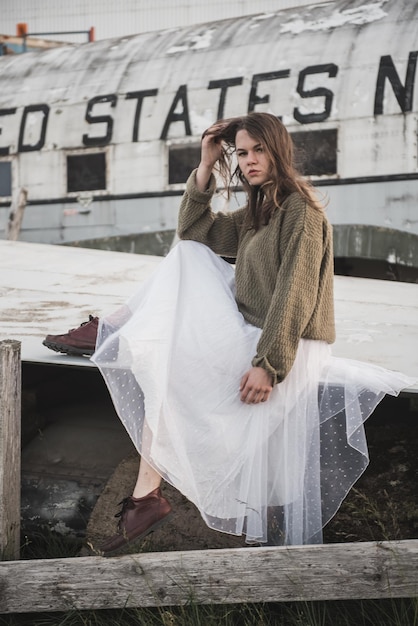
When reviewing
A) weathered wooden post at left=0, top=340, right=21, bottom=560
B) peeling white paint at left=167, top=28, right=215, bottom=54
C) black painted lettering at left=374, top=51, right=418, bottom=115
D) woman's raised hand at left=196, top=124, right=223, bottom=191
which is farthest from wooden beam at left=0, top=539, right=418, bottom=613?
peeling white paint at left=167, top=28, right=215, bottom=54

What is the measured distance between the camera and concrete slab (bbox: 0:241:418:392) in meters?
4.27

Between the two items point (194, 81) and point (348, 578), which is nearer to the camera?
point (348, 578)

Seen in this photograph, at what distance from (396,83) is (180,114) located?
8.27ft

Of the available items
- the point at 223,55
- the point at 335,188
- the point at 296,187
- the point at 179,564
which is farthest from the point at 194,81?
the point at 179,564

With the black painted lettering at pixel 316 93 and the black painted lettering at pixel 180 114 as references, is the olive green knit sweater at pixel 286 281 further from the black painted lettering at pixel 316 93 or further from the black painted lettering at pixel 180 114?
the black painted lettering at pixel 180 114

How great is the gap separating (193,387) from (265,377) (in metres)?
0.29

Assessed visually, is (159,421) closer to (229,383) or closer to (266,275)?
(229,383)

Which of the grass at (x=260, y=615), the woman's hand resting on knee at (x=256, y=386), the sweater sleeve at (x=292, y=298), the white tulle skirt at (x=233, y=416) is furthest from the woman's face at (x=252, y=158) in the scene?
the grass at (x=260, y=615)

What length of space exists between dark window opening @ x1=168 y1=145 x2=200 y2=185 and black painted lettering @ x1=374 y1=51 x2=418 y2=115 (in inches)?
84.1

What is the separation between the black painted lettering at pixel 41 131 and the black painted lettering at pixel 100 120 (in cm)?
62

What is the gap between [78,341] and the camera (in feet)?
12.3

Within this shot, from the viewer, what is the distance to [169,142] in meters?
9.84

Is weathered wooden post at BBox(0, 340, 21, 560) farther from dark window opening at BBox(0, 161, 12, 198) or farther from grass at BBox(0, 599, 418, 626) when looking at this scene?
dark window opening at BBox(0, 161, 12, 198)

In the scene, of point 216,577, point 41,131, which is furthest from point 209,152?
point 41,131
